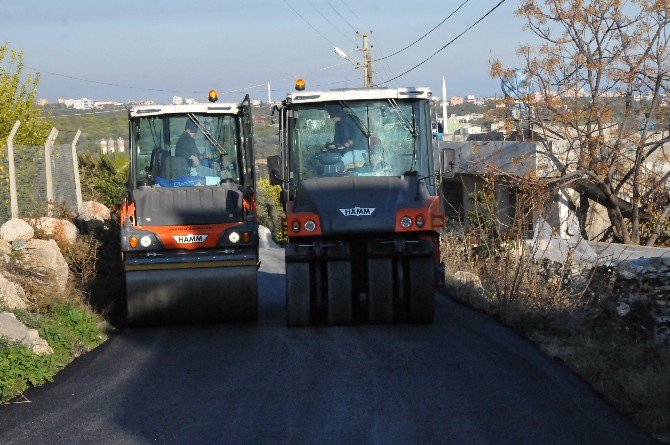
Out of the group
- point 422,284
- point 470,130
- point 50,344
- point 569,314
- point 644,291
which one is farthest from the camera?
point 470,130

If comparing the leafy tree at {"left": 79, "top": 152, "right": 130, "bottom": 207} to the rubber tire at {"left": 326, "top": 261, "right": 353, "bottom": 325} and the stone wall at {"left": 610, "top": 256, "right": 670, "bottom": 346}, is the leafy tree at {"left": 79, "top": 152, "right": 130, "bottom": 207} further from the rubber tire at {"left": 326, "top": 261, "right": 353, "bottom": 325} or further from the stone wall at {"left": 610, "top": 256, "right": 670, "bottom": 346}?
the rubber tire at {"left": 326, "top": 261, "right": 353, "bottom": 325}

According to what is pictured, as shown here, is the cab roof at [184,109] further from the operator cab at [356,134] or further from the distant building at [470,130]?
the distant building at [470,130]

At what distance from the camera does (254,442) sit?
713 centimetres

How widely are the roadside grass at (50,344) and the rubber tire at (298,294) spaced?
2.47 m

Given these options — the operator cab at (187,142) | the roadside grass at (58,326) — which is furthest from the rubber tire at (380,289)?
the roadside grass at (58,326)

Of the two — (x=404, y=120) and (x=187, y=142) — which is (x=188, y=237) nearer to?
(x=187, y=142)

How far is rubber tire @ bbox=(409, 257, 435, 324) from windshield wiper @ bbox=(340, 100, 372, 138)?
69.9 inches

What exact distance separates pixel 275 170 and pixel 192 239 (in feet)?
4.45

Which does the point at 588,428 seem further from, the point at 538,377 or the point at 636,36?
the point at 636,36

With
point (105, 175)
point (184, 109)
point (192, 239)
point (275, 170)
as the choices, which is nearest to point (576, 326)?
point (275, 170)

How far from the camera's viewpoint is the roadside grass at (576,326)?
329 inches

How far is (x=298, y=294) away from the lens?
1187 centimetres

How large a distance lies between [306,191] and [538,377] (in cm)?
406

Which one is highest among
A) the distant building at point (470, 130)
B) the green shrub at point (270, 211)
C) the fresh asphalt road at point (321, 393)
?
the distant building at point (470, 130)
